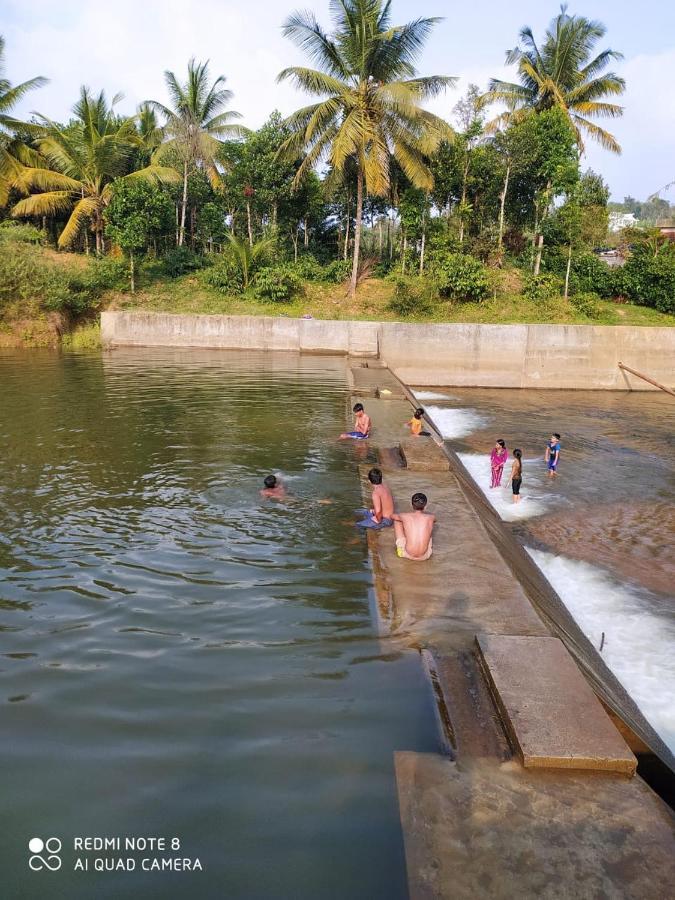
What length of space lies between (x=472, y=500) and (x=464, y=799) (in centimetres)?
678

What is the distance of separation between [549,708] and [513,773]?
0.66m

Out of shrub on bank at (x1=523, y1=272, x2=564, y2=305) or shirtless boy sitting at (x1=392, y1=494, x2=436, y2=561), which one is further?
shrub on bank at (x1=523, y1=272, x2=564, y2=305)

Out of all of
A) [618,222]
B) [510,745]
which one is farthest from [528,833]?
[618,222]

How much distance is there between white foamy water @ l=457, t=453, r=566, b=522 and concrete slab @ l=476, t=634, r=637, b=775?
18.8 feet

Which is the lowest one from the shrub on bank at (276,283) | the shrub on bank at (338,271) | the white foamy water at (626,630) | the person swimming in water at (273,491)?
the white foamy water at (626,630)

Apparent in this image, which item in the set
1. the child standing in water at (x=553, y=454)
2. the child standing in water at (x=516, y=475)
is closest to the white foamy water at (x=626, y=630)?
the child standing in water at (x=516, y=475)

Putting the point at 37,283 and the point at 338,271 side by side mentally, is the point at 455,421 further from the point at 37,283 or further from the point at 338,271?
the point at 37,283

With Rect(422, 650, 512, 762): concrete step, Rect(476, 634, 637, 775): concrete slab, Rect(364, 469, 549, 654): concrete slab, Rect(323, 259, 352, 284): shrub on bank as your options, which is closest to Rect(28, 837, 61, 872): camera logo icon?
Rect(422, 650, 512, 762): concrete step

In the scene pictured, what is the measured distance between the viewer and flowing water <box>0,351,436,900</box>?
3.54 meters

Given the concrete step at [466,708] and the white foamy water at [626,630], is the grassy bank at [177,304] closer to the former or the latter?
the white foamy water at [626,630]

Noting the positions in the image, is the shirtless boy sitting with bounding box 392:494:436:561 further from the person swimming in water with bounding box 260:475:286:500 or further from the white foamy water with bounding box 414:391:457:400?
the white foamy water with bounding box 414:391:457:400

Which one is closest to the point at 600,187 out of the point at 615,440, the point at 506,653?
the point at 615,440

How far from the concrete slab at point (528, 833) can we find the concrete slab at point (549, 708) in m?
0.10

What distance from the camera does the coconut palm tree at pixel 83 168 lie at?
29891 millimetres
